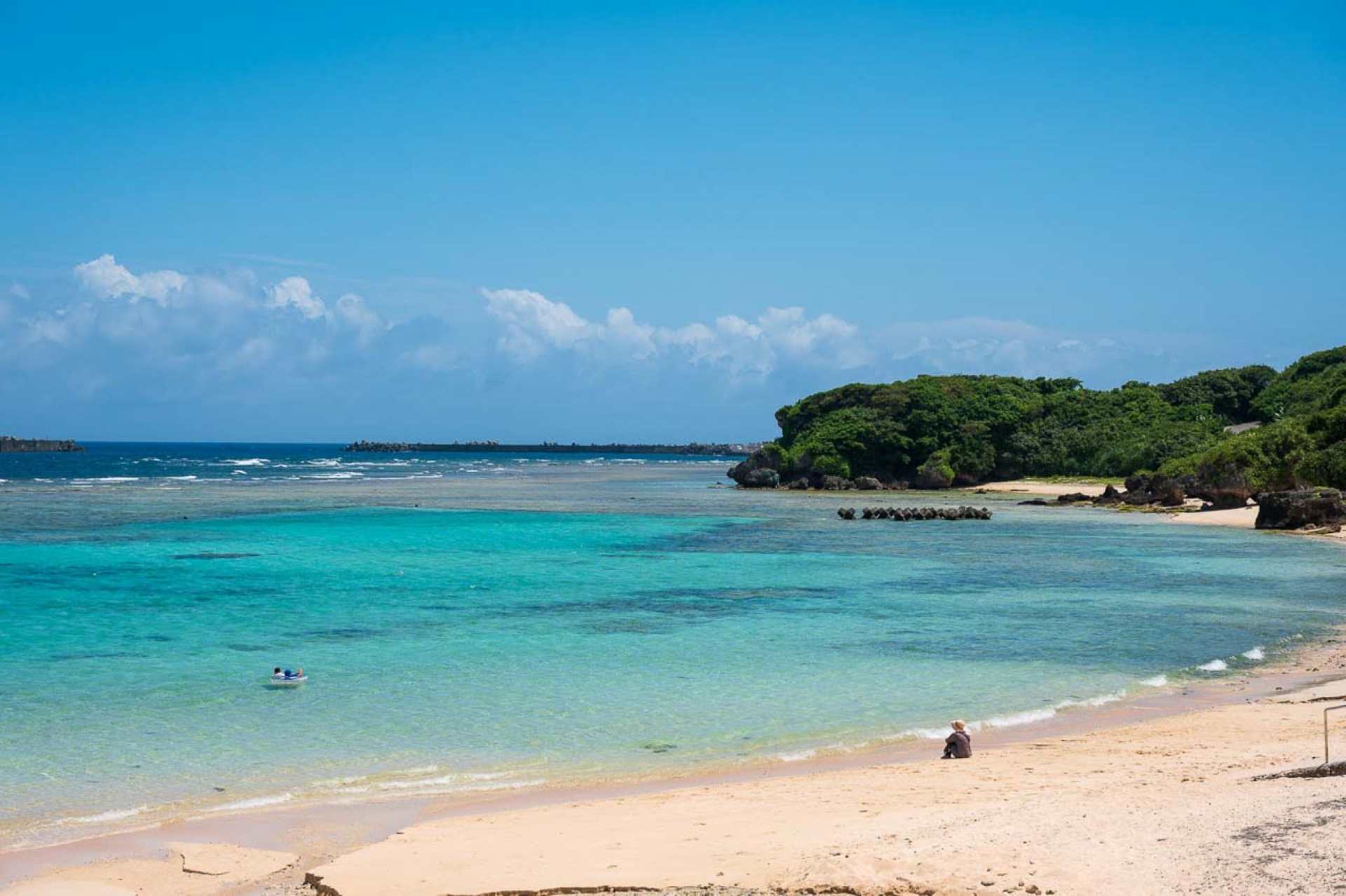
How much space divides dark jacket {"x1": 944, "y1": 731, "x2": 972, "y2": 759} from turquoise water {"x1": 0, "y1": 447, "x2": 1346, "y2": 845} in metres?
1.65

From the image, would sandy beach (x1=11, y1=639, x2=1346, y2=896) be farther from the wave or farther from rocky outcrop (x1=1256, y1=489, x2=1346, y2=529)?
rocky outcrop (x1=1256, y1=489, x2=1346, y2=529)

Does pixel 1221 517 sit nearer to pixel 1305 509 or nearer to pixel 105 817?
pixel 1305 509

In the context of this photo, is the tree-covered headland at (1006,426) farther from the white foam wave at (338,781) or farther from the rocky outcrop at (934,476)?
the white foam wave at (338,781)

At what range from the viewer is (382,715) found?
1623cm

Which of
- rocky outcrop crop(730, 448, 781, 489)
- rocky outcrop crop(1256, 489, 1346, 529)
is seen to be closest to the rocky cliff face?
rocky outcrop crop(730, 448, 781, 489)

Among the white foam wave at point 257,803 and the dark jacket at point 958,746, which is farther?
the dark jacket at point 958,746

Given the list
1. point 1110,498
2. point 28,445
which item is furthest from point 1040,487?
point 28,445

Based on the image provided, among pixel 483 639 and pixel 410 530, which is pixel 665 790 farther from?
pixel 410 530

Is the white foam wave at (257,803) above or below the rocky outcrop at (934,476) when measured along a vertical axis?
below

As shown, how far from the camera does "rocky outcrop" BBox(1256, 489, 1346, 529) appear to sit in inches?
1781

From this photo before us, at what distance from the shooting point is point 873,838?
9633mm

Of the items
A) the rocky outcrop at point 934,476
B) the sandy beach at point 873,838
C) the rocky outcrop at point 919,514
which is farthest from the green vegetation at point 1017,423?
the sandy beach at point 873,838

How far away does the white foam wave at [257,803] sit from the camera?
478 inches

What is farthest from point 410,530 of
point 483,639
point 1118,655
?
point 1118,655
